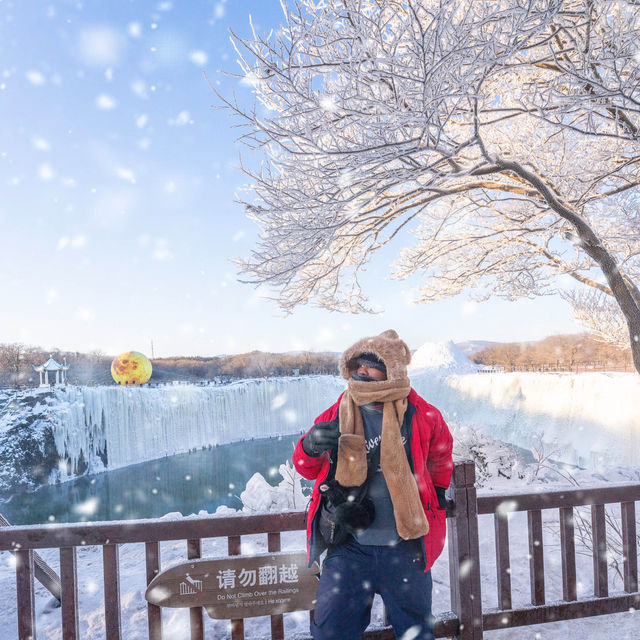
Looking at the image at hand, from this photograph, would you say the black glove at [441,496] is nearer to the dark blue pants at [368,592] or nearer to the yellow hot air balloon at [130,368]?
the dark blue pants at [368,592]

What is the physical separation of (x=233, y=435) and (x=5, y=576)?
26.3 m

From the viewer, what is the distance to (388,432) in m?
1.84

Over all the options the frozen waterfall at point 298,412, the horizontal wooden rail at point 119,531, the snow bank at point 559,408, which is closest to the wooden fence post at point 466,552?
the horizontal wooden rail at point 119,531

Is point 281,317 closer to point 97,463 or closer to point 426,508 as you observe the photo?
point 426,508

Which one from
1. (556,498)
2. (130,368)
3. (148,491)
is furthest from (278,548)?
(130,368)

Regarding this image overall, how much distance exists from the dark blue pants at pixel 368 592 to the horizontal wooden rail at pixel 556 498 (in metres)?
0.83

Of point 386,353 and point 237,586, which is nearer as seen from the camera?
point 386,353

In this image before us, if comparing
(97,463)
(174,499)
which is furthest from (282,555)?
(97,463)

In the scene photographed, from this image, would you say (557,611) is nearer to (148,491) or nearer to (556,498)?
(556,498)

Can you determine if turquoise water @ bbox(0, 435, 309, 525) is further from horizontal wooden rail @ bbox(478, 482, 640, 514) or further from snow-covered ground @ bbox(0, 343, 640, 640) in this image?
horizontal wooden rail @ bbox(478, 482, 640, 514)

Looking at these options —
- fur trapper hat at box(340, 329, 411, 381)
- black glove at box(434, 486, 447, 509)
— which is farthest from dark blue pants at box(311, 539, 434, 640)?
fur trapper hat at box(340, 329, 411, 381)

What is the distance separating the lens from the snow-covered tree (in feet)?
9.77

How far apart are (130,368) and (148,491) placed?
21.1ft

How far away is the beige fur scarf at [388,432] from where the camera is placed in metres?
1.77
